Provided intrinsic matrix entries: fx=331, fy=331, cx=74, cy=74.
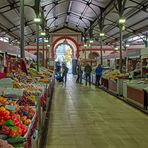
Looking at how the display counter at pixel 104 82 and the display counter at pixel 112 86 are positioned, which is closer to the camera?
the display counter at pixel 112 86

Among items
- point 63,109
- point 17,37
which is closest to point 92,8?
point 17,37

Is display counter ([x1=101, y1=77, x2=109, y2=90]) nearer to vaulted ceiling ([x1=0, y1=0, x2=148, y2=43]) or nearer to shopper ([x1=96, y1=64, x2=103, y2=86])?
shopper ([x1=96, y1=64, x2=103, y2=86])

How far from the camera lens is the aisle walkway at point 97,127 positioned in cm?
666

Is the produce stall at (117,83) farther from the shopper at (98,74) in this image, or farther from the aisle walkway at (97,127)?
the aisle walkway at (97,127)

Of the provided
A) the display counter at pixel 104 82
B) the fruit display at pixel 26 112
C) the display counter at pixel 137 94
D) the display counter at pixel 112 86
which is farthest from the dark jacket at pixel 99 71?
the fruit display at pixel 26 112

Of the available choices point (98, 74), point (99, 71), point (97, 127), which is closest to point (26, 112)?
point (97, 127)

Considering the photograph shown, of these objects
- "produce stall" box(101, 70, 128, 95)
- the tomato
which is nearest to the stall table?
"produce stall" box(101, 70, 128, 95)

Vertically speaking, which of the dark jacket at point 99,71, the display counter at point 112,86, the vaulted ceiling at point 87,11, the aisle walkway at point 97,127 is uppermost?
the vaulted ceiling at point 87,11

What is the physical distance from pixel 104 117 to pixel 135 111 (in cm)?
168

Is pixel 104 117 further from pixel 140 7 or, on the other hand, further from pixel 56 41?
pixel 56 41

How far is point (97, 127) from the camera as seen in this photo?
823cm

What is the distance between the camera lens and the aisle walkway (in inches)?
262

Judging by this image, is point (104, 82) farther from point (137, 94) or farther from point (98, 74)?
point (137, 94)

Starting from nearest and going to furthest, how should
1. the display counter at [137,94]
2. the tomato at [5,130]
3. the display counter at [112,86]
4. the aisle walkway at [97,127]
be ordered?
the tomato at [5,130] → the aisle walkway at [97,127] → the display counter at [137,94] → the display counter at [112,86]
